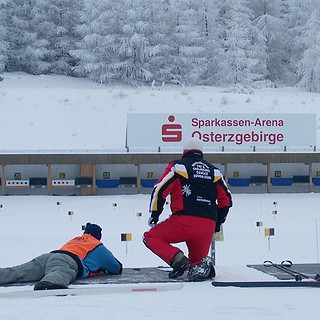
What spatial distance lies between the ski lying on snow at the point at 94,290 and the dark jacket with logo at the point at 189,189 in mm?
897

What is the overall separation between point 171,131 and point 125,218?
35.8 ft

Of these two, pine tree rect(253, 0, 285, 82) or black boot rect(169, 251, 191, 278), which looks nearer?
black boot rect(169, 251, 191, 278)

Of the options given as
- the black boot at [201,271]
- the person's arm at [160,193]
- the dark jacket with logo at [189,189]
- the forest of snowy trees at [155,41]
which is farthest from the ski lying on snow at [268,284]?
the forest of snowy trees at [155,41]

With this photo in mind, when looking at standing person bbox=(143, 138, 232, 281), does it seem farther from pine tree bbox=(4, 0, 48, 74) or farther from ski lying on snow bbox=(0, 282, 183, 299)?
pine tree bbox=(4, 0, 48, 74)

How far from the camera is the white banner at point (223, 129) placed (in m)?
32.9

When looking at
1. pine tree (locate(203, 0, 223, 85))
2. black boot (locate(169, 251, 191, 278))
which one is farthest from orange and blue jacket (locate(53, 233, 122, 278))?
pine tree (locate(203, 0, 223, 85))

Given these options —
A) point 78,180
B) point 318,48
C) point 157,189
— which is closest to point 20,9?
point 318,48

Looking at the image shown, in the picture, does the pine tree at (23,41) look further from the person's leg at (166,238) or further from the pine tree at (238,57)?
the person's leg at (166,238)

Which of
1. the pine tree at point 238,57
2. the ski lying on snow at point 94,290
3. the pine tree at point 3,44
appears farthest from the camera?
the pine tree at point 238,57

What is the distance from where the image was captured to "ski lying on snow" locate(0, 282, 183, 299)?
238 inches

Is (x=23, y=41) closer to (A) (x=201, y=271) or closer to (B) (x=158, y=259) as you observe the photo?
(B) (x=158, y=259)

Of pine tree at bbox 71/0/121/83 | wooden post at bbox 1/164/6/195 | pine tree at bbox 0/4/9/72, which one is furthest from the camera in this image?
pine tree at bbox 0/4/9/72

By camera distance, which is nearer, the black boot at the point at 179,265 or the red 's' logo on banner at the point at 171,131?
the black boot at the point at 179,265

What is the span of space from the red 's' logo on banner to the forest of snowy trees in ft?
58.6
